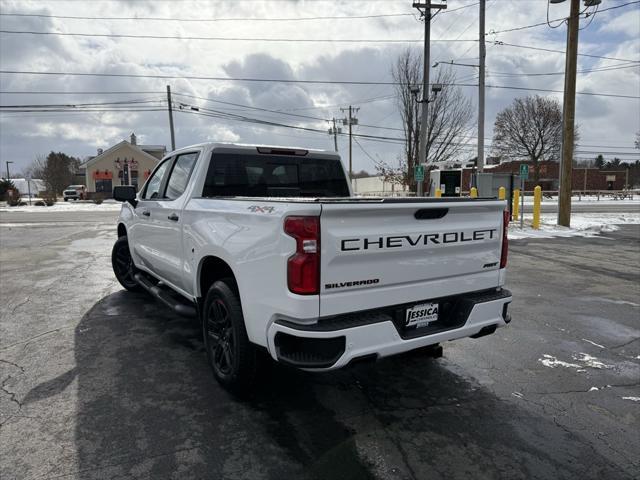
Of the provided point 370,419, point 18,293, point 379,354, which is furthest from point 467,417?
point 18,293

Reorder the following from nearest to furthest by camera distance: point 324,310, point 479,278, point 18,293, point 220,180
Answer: point 324,310 < point 479,278 < point 220,180 < point 18,293

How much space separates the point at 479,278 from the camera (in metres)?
3.55

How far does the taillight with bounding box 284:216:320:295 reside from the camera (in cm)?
267

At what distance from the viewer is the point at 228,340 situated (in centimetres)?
351

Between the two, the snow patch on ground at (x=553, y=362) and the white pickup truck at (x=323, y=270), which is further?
the snow patch on ground at (x=553, y=362)

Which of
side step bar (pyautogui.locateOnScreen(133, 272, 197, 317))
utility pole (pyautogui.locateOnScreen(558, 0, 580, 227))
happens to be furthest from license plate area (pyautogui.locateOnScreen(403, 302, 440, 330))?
utility pole (pyautogui.locateOnScreen(558, 0, 580, 227))

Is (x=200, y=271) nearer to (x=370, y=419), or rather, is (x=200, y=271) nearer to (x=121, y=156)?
(x=370, y=419)

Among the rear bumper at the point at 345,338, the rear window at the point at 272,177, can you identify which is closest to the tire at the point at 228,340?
the rear bumper at the point at 345,338

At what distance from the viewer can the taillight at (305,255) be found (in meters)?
2.67

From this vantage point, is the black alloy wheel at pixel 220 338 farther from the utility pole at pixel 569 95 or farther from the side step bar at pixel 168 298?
the utility pole at pixel 569 95

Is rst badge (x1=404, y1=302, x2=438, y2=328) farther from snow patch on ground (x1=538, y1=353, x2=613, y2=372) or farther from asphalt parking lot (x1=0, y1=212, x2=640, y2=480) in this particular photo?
snow patch on ground (x1=538, y1=353, x2=613, y2=372)

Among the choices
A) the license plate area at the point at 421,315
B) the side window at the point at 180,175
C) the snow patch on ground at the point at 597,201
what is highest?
the side window at the point at 180,175

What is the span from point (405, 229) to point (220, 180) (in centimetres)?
→ 210

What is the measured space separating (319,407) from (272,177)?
2.35 meters
